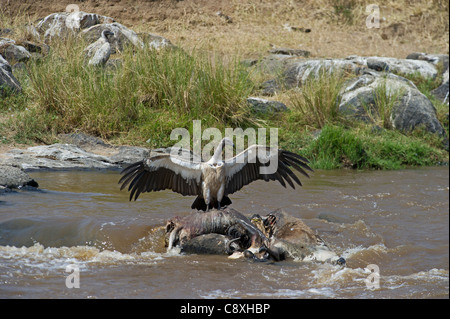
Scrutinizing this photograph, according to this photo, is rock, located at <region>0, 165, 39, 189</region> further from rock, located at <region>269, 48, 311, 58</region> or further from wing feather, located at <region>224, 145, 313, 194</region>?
rock, located at <region>269, 48, 311, 58</region>

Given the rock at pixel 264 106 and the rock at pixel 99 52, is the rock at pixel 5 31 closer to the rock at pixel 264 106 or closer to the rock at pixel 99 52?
the rock at pixel 99 52

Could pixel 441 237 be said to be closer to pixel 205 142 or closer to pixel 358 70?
pixel 205 142

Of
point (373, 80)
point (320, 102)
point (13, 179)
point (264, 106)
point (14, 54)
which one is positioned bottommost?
point (13, 179)

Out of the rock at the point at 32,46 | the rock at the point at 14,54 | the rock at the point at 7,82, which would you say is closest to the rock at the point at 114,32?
the rock at the point at 32,46

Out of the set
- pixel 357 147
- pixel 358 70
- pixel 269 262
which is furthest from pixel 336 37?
pixel 269 262

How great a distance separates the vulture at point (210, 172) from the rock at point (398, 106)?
5052mm

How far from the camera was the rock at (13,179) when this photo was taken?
623 centimetres

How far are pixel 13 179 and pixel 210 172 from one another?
2.42 meters

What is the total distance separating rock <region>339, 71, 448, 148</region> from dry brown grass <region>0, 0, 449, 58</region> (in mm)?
3679

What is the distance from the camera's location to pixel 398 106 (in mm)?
10062

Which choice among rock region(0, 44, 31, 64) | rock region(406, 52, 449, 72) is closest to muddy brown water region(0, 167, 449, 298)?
rock region(0, 44, 31, 64)

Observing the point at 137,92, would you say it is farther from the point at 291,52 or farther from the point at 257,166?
the point at 291,52

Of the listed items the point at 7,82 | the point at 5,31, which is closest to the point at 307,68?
the point at 7,82

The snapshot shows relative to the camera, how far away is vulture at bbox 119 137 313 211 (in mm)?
5180
